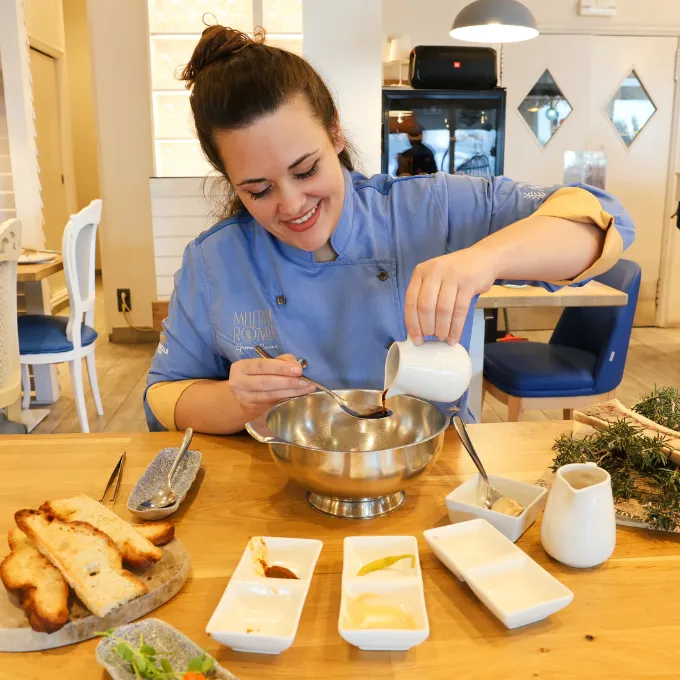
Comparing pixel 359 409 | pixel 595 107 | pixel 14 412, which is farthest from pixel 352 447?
pixel 595 107

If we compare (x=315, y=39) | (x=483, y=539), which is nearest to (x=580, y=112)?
(x=315, y=39)

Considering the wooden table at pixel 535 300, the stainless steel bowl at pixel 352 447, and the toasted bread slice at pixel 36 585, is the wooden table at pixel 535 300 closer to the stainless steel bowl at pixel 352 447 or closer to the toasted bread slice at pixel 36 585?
the stainless steel bowl at pixel 352 447

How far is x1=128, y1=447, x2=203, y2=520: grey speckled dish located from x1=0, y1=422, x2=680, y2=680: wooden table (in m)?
0.03

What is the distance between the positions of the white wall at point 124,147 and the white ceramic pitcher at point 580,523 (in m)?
4.56

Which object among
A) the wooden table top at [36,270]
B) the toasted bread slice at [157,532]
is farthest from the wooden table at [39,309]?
the toasted bread slice at [157,532]

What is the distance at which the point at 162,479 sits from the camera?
3.52 ft

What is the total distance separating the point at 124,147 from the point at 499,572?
16.0 feet

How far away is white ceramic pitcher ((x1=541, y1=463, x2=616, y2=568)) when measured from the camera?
0.84 m

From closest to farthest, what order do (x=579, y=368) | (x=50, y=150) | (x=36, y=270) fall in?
1. (x=579, y=368)
2. (x=36, y=270)
3. (x=50, y=150)

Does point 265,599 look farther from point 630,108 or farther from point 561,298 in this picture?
point 630,108

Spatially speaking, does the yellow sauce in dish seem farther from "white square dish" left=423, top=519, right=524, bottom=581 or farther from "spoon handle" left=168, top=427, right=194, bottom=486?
"spoon handle" left=168, top=427, right=194, bottom=486

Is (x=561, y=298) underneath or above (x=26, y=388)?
above

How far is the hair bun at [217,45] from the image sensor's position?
1.22 metres

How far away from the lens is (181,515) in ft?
3.33
